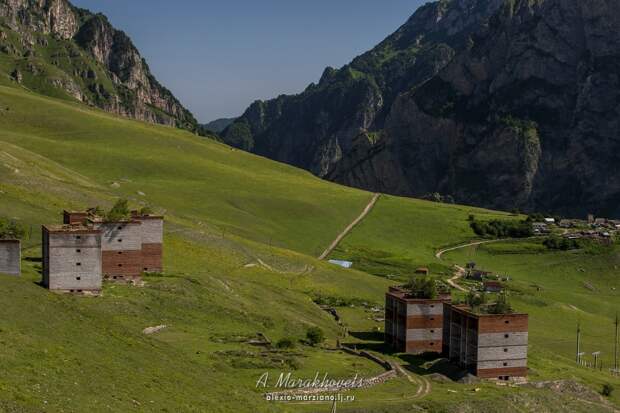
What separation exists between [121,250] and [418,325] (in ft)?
92.4

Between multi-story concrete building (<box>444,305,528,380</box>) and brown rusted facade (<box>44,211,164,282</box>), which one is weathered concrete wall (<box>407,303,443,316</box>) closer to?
multi-story concrete building (<box>444,305,528,380</box>)

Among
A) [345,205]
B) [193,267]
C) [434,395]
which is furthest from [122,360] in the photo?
[345,205]

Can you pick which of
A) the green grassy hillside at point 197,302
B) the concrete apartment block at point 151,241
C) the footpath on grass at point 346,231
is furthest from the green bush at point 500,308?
the footpath on grass at point 346,231

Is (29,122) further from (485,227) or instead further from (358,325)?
(358,325)

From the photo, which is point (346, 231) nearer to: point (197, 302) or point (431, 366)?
point (431, 366)

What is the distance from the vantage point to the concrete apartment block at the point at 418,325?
76750mm

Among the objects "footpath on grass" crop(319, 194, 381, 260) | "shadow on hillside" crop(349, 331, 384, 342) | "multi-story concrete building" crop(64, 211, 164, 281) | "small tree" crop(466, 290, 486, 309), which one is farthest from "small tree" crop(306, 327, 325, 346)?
"footpath on grass" crop(319, 194, 381, 260)

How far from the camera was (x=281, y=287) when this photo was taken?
96250 mm

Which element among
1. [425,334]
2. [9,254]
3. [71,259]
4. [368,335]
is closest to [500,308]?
[425,334]

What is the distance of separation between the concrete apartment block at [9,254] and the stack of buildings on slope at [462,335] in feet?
115

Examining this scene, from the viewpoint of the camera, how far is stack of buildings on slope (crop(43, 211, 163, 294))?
61.3 metres

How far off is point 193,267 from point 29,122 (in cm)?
12150

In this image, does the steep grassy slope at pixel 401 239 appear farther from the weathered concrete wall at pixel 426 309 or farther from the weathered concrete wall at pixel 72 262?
Result: the weathered concrete wall at pixel 72 262

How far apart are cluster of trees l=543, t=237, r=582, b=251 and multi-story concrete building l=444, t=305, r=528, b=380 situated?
108 meters
